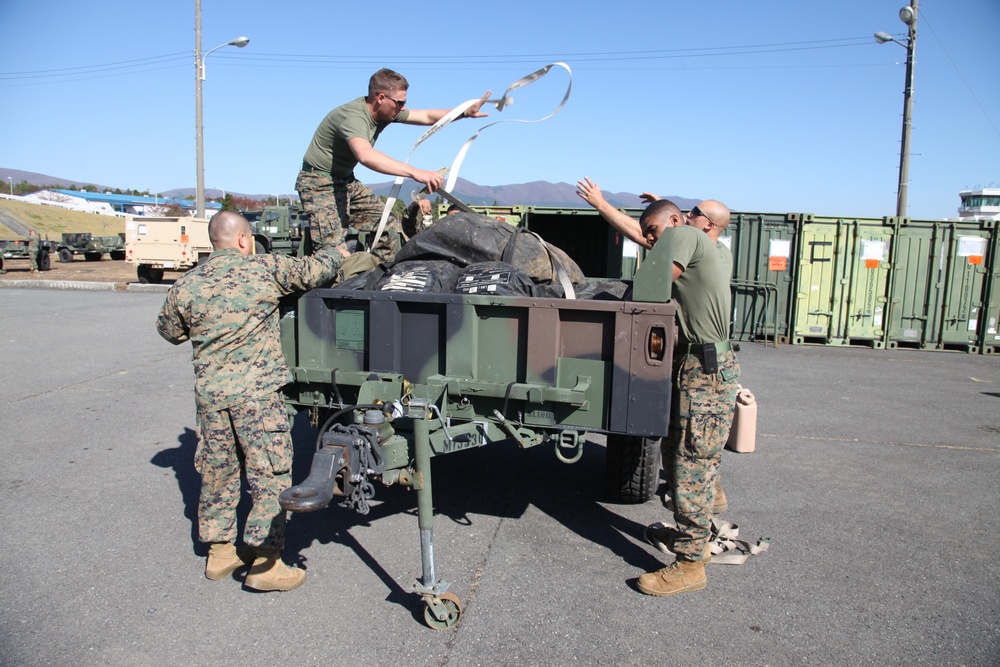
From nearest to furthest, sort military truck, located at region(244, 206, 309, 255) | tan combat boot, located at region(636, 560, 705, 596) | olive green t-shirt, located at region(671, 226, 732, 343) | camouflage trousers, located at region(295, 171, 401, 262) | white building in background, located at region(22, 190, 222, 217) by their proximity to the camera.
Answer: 1. tan combat boot, located at region(636, 560, 705, 596)
2. olive green t-shirt, located at region(671, 226, 732, 343)
3. camouflage trousers, located at region(295, 171, 401, 262)
4. military truck, located at region(244, 206, 309, 255)
5. white building in background, located at region(22, 190, 222, 217)

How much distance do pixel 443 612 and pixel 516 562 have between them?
2.61 feet

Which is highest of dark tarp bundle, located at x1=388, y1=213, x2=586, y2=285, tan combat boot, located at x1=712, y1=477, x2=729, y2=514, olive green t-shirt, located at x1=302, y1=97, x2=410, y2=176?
olive green t-shirt, located at x1=302, y1=97, x2=410, y2=176

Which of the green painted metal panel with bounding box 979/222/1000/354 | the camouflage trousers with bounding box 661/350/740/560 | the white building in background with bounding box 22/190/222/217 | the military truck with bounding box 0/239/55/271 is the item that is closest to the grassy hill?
the white building in background with bounding box 22/190/222/217

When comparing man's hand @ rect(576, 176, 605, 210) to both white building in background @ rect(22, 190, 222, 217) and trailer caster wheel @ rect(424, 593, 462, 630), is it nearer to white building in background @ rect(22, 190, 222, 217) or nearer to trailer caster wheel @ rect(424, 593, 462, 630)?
trailer caster wheel @ rect(424, 593, 462, 630)

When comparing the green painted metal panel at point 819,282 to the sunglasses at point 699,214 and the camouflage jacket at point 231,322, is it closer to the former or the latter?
the sunglasses at point 699,214

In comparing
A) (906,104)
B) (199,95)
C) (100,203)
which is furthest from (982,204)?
(100,203)

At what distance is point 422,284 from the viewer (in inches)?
163

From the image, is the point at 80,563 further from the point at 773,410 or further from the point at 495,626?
the point at 773,410

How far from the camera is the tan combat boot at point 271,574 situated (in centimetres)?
358

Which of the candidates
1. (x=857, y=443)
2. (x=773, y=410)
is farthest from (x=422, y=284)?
(x=773, y=410)

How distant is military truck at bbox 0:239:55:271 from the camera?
23.8 meters

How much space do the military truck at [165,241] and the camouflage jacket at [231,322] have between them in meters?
17.4

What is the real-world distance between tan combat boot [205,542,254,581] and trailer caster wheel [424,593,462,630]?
3.44 feet

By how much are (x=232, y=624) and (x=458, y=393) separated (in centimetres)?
151
